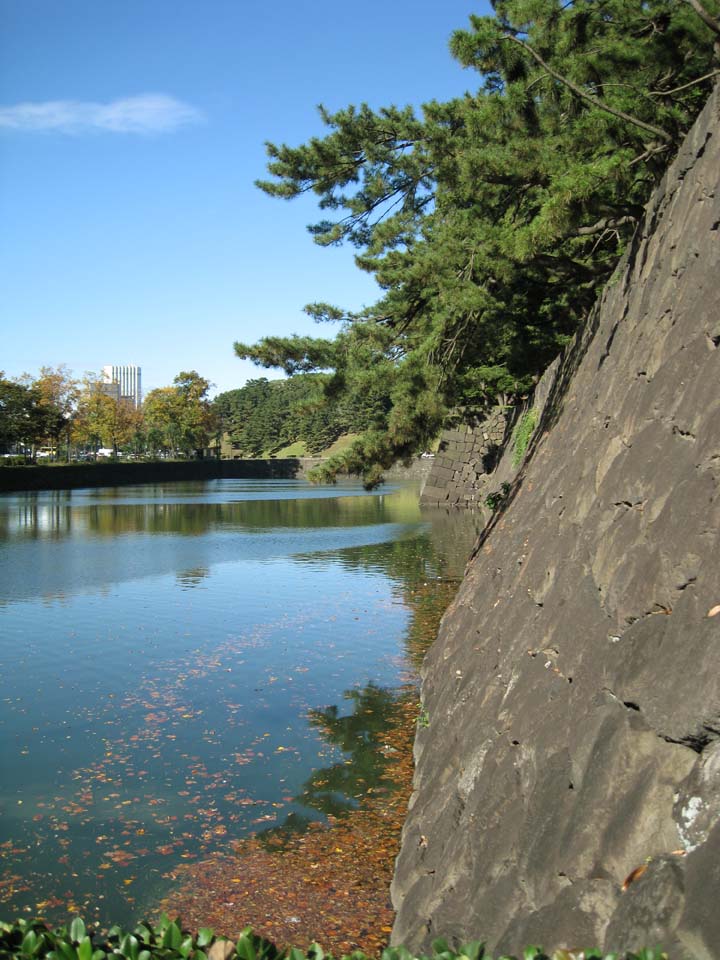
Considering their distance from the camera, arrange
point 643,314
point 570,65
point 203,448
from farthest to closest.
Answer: point 203,448 < point 570,65 < point 643,314

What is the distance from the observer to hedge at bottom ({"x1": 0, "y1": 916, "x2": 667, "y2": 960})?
10.4 feet

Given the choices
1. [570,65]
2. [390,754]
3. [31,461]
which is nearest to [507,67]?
[570,65]

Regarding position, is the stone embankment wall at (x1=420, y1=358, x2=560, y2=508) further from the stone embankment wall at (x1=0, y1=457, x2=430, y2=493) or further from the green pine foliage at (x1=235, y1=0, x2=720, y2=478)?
the green pine foliage at (x1=235, y1=0, x2=720, y2=478)

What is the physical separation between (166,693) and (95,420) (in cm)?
7681

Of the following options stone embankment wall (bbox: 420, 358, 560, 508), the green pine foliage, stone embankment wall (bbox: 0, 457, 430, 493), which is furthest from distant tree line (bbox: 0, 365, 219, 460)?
the green pine foliage

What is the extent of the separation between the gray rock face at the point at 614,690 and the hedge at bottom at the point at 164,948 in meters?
0.33

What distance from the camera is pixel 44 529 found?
33.7 meters

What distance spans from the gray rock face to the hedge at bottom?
1.07ft

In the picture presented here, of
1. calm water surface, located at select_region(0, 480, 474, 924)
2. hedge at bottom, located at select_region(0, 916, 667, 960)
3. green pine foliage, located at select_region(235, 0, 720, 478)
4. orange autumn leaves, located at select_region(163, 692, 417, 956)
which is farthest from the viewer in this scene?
green pine foliage, located at select_region(235, 0, 720, 478)

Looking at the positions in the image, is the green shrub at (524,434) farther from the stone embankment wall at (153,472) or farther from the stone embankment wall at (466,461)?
the stone embankment wall at (153,472)

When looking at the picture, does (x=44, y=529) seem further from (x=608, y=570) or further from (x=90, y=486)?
(x=90, y=486)

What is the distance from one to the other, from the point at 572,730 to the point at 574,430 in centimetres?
429

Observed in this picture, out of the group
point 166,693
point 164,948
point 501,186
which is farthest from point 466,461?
point 164,948

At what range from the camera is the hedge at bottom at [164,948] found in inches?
125
